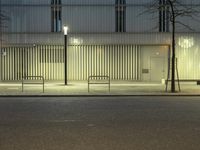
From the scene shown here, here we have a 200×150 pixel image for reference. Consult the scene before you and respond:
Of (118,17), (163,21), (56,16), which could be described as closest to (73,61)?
(56,16)

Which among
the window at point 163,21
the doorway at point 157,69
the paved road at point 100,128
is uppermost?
the window at point 163,21

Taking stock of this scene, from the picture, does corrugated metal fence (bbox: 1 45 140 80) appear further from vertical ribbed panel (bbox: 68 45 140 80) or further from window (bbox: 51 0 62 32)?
window (bbox: 51 0 62 32)

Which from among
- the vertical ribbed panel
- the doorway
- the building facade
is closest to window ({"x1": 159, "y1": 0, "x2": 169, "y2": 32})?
the building facade

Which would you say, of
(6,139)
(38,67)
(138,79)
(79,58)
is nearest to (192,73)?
(138,79)

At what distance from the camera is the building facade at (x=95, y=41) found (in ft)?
125

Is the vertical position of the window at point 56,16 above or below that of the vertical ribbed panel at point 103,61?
above

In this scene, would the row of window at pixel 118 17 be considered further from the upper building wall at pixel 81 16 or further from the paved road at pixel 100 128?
the paved road at pixel 100 128

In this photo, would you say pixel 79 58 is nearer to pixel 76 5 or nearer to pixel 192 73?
pixel 76 5

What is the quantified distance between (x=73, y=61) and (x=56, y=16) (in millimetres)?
3981

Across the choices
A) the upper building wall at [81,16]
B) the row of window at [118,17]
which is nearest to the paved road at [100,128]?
the upper building wall at [81,16]

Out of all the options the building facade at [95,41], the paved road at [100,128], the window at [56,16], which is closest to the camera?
the paved road at [100,128]

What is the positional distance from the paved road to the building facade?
20.2m

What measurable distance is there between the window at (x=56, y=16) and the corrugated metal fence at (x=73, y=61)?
1.51m

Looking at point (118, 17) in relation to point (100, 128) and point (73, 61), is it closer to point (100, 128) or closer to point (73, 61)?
point (73, 61)
